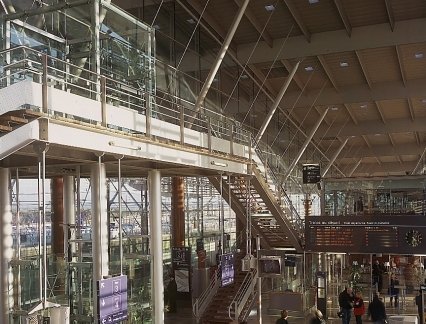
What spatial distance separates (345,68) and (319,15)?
5.69 m

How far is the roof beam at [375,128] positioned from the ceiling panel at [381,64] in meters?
9.06

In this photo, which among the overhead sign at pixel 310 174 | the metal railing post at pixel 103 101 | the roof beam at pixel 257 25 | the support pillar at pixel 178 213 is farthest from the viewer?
the overhead sign at pixel 310 174

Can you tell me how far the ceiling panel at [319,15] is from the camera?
18953 millimetres

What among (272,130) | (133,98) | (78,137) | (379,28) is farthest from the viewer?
(272,130)

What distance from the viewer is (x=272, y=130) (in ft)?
106

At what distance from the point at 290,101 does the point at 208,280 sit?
10.3 metres

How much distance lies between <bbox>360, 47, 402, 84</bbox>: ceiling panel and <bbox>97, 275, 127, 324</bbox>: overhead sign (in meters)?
Answer: 16.4

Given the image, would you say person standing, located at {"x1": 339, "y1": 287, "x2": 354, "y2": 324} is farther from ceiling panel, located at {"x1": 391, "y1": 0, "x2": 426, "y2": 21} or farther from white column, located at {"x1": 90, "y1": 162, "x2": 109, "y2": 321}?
ceiling panel, located at {"x1": 391, "y1": 0, "x2": 426, "y2": 21}

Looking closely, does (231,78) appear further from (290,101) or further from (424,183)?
(424,183)

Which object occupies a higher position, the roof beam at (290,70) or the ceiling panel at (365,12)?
the ceiling panel at (365,12)

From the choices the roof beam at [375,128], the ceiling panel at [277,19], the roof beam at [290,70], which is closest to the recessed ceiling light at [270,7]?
the ceiling panel at [277,19]

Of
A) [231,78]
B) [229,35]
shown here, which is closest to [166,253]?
[231,78]

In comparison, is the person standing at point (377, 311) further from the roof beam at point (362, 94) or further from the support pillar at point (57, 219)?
the roof beam at point (362, 94)

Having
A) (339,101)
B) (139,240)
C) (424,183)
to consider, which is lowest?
(139,240)
